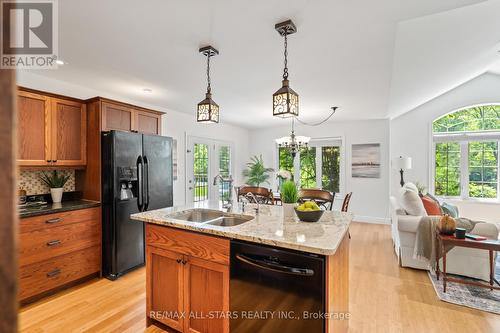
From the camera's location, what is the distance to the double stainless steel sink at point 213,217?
7.03ft

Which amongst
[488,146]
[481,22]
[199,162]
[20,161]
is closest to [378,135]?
[488,146]

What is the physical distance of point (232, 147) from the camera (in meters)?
6.44

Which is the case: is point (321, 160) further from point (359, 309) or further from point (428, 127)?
point (359, 309)

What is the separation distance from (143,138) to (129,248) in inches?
54.9

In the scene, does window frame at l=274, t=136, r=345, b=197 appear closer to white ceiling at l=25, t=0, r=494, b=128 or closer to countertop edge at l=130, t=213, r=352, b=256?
white ceiling at l=25, t=0, r=494, b=128

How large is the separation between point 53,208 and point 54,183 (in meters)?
0.53

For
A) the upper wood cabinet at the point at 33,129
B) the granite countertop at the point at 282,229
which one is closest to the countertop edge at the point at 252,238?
the granite countertop at the point at 282,229

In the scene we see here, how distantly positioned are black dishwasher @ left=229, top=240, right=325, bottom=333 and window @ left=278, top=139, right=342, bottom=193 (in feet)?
15.4

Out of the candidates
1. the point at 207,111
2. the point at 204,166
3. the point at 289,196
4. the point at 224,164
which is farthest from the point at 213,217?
the point at 224,164

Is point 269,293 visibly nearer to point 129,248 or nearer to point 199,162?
point 129,248

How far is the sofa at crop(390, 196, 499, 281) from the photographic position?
2.85 m

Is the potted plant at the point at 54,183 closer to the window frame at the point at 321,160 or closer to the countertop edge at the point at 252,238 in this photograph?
the countertop edge at the point at 252,238

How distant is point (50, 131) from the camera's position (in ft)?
9.12

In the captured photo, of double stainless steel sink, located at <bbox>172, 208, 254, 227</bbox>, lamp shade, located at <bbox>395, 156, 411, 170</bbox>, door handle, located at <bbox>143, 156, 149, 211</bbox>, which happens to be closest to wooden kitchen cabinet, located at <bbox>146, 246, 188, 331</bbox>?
double stainless steel sink, located at <bbox>172, 208, 254, 227</bbox>
